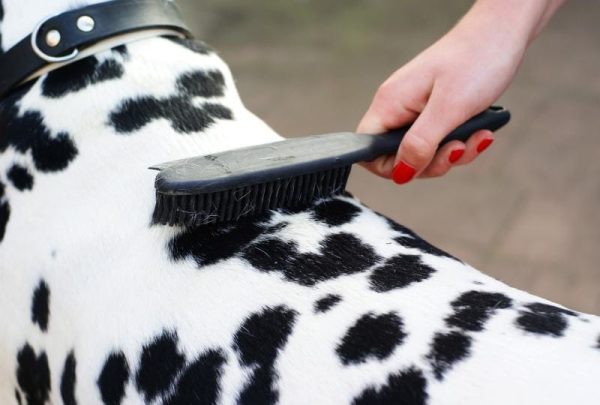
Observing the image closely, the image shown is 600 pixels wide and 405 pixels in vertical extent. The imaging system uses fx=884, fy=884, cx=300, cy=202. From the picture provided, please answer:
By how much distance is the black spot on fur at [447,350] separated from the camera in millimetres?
726

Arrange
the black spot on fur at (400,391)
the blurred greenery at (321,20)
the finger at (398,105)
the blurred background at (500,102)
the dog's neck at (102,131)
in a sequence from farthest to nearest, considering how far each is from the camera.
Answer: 1. the blurred greenery at (321,20)
2. the blurred background at (500,102)
3. the finger at (398,105)
4. the dog's neck at (102,131)
5. the black spot on fur at (400,391)

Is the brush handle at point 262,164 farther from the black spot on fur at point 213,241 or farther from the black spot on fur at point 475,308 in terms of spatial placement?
→ the black spot on fur at point 475,308

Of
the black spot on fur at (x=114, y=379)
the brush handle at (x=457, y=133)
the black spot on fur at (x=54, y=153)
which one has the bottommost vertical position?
the black spot on fur at (x=114, y=379)

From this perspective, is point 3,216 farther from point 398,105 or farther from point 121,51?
point 398,105

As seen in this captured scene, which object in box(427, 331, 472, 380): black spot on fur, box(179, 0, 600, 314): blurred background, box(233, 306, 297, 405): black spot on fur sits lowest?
box(179, 0, 600, 314): blurred background

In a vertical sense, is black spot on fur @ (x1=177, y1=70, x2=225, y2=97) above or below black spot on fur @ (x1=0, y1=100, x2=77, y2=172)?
above

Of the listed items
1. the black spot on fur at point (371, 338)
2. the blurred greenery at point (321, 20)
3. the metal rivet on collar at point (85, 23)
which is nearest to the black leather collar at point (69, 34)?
the metal rivet on collar at point (85, 23)

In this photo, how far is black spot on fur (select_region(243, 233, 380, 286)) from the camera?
2.74 ft

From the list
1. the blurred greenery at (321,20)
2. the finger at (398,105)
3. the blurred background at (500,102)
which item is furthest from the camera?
the blurred greenery at (321,20)

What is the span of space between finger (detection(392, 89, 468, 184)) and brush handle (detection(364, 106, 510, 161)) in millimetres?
14

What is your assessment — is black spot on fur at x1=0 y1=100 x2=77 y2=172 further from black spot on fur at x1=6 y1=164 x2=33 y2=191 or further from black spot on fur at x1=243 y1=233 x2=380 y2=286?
black spot on fur at x1=243 y1=233 x2=380 y2=286

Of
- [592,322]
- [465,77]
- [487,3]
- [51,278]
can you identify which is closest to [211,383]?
[51,278]

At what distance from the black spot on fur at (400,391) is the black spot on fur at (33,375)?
39 centimetres

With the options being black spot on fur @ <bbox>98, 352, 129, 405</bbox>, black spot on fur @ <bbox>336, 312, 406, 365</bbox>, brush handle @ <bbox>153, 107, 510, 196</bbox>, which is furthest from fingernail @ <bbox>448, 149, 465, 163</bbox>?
black spot on fur @ <bbox>98, 352, 129, 405</bbox>
